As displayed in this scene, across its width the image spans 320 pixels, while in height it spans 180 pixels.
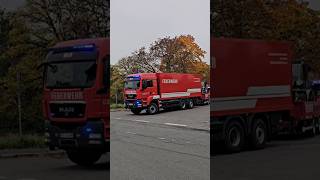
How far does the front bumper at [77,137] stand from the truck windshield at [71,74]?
0.24 metres

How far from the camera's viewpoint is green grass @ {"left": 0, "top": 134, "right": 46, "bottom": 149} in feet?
8.77

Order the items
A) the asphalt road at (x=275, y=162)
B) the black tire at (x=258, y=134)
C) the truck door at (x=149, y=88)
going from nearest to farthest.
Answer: the truck door at (x=149, y=88), the asphalt road at (x=275, y=162), the black tire at (x=258, y=134)

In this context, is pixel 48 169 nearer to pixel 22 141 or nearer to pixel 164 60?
pixel 22 141

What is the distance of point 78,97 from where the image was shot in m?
2.69

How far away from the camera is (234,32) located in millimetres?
2795

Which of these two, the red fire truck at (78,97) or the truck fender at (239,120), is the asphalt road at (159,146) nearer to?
the red fire truck at (78,97)

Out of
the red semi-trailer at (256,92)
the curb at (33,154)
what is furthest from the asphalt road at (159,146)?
the curb at (33,154)

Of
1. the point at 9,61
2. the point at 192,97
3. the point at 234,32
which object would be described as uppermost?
the point at 234,32

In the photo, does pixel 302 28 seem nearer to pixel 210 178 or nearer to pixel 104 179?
pixel 210 178

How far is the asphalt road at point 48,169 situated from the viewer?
2688 millimetres

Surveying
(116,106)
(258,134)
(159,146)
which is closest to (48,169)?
(116,106)

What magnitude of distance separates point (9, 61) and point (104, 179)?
0.88 metres

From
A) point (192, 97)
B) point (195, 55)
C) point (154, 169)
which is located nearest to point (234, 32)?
point (195, 55)

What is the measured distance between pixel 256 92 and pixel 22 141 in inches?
57.7
